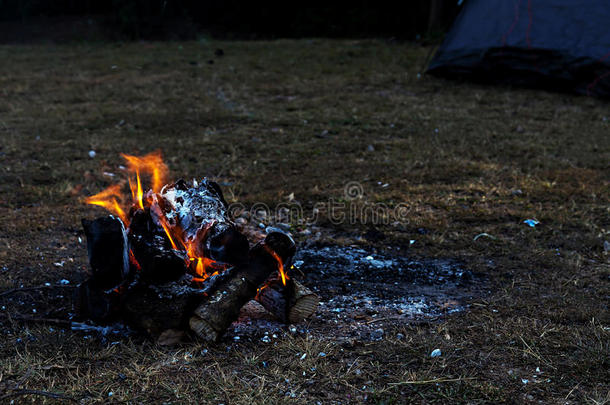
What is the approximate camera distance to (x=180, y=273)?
9.12ft

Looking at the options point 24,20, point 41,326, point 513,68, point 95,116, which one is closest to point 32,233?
point 41,326

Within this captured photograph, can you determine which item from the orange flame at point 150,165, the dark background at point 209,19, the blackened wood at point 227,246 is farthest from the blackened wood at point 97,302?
the dark background at point 209,19

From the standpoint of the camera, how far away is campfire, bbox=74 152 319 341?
106 inches

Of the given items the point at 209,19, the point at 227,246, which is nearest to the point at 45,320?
the point at 227,246

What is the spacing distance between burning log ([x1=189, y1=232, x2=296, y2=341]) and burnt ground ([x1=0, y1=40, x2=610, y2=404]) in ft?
0.35

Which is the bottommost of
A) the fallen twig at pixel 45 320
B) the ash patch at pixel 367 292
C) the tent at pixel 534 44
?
the ash patch at pixel 367 292

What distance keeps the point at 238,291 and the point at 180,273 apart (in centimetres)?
31

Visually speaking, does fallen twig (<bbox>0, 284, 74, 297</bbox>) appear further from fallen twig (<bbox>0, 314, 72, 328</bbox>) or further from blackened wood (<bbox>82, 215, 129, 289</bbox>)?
blackened wood (<bbox>82, 215, 129, 289</bbox>)

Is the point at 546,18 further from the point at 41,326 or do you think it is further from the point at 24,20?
the point at 24,20

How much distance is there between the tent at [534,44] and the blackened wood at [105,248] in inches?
306

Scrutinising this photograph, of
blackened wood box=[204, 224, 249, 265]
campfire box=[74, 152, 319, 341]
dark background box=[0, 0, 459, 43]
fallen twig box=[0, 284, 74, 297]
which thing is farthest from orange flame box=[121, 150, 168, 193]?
dark background box=[0, 0, 459, 43]

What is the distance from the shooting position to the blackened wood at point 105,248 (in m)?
2.72

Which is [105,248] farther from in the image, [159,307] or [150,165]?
[150,165]

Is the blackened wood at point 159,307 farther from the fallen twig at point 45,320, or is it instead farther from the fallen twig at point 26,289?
the fallen twig at point 26,289
